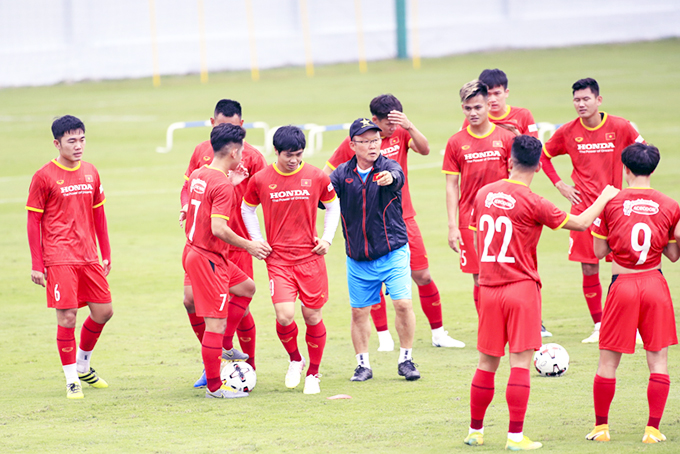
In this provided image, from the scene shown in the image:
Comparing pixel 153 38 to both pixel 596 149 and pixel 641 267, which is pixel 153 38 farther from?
pixel 641 267

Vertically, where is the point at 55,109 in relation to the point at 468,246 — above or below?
above

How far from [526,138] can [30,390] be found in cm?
518

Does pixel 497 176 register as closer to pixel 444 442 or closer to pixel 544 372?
pixel 544 372

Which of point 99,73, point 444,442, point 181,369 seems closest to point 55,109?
point 99,73

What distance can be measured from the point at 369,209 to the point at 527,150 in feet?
7.91

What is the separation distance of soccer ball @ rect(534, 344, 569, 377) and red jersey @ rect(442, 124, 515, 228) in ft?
6.18

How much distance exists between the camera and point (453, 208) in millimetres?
9508

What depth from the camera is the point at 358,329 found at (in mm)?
8750

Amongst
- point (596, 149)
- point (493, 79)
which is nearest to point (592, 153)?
point (596, 149)

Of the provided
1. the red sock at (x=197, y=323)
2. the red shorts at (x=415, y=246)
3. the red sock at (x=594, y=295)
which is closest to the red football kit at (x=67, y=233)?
the red sock at (x=197, y=323)

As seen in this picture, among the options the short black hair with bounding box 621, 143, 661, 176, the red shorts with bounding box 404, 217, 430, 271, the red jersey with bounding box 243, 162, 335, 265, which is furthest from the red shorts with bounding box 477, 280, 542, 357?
the red shorts with bounding box 404, 217, 430, 271

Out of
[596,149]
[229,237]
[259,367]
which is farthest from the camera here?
[596,149]

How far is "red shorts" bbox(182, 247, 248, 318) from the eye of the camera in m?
8.02

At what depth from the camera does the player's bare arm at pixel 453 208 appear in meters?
9.45
